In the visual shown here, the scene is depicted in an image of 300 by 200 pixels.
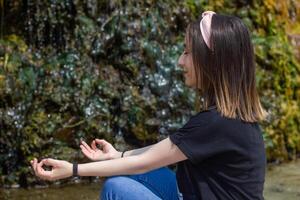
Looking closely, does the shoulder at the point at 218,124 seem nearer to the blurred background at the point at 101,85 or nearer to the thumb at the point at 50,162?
the thumb at the point at 50,162

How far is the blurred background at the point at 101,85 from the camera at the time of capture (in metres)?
5.10

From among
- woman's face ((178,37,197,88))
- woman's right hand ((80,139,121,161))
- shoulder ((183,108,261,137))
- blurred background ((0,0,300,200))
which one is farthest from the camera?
blurred background ((0,0,300,200))

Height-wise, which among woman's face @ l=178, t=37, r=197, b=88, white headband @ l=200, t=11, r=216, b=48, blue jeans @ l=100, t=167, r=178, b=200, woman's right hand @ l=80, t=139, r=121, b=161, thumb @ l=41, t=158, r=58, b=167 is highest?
white headband @ l=200, t=11, r=216, b=48

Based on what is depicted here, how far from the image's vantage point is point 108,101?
5.41 metres

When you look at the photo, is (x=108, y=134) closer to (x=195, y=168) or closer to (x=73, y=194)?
(x=73, y=194)

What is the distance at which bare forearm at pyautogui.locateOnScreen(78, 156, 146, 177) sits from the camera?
2.58 meters

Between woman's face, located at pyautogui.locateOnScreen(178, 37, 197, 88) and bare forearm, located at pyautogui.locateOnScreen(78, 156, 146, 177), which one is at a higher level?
woman's face, located at pyautogui.locateOnScreen(178, 37, 197, 88)

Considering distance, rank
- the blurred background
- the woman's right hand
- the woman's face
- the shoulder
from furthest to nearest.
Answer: the blurred background → the woman's right hand → the woman's face → the shoulder

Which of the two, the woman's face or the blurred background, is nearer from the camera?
the woman's face

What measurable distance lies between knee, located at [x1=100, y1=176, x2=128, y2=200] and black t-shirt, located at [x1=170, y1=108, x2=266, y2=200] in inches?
9.5

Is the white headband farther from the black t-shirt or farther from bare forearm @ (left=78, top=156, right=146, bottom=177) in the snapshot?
bare forearm @ (left=78, top=156, right=146, bottom=177)

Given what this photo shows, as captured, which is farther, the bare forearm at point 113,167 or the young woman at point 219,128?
the bare forearm at point 113,167

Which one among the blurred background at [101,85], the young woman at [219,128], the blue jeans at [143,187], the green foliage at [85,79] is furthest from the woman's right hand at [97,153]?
the green foliage at [85,79]

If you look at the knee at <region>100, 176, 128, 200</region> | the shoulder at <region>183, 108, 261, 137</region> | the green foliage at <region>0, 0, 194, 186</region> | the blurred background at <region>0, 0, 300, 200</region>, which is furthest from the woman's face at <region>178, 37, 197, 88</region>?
the green foliage at <region>0, 0, 194, 186</region>
